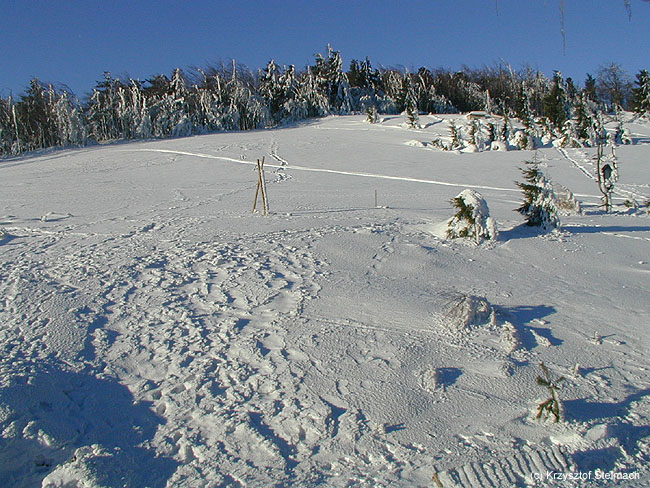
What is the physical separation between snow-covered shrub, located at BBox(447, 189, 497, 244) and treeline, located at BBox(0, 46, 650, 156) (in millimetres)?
30539

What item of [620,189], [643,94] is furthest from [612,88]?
[620,189]

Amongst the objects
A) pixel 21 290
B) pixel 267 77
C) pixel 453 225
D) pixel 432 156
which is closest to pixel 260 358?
pixel 21 290

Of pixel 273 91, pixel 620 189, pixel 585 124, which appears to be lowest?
pixel 620 189

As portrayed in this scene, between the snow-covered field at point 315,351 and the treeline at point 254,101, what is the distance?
32.4 m

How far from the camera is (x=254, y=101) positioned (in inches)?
1829

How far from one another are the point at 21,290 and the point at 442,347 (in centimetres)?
565

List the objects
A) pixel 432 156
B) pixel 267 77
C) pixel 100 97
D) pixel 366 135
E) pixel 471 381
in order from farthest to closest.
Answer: pixel 267 77 < pixel 100 97 < pixel 366 135 < pixel 432 156 < pixel 471 381

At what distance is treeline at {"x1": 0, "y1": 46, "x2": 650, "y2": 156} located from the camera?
40094mm

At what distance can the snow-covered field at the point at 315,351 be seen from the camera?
3648 mm

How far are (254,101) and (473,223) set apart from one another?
41005 mm

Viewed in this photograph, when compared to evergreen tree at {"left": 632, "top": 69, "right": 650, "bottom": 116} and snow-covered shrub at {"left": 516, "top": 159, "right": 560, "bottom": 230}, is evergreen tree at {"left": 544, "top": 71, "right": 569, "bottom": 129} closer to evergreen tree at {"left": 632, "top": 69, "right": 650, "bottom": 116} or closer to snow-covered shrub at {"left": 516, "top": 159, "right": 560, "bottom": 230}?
evergreen tree at {"left": 632, "top": 69, "right": 650, "bottom": 116}

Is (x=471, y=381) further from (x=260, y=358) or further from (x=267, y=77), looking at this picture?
(x=267, y=77)

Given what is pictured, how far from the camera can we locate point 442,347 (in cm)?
525

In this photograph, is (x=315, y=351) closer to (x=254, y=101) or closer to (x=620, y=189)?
(x=620, y=189)
